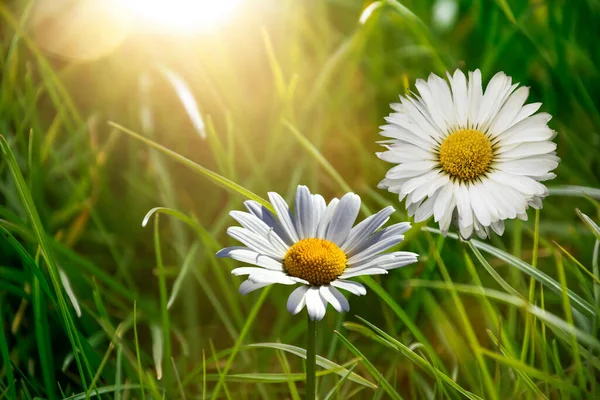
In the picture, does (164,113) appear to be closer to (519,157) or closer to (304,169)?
(304,169)

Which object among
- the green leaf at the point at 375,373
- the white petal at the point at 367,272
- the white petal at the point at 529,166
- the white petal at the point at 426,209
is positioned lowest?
the green leaf at the point at 375,373

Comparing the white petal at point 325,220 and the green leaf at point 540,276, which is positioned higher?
the white petal at point 325,220

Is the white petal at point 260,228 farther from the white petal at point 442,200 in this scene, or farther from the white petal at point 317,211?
the white petal at point 442,200

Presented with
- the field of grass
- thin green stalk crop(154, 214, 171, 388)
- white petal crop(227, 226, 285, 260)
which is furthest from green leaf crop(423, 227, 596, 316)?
thin green stalk crop(154, 214, 171, 388)

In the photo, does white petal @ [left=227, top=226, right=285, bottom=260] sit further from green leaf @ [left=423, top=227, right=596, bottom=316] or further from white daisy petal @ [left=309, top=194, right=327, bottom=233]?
green leaf @ [left=423, top=227, right=596, bottom=316]

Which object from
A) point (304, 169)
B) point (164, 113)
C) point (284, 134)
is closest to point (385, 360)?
point (304, 169)

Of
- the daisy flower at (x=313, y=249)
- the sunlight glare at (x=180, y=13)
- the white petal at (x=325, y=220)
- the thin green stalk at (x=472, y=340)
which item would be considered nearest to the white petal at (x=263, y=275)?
the daisy flower at (x=313, y=249)
